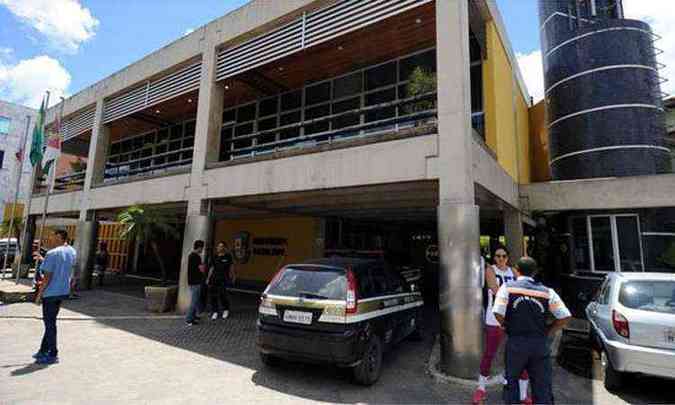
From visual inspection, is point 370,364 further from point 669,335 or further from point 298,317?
point 669,335

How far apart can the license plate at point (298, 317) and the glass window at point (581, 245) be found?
32.9ft

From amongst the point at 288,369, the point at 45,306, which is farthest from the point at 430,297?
the point at 45,306

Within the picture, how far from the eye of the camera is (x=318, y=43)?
797cm

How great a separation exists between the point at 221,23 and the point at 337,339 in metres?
9.13

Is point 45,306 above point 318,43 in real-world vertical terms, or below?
below

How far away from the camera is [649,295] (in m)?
4.64

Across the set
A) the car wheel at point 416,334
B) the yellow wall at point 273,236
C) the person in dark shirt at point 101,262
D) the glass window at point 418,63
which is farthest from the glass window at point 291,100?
the person in dark shirt at point 101,262

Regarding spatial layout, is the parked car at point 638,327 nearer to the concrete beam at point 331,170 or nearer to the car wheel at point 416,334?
the car wheel at point 416,334

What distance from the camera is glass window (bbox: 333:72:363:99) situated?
423 inches

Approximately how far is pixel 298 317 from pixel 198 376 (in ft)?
5.39

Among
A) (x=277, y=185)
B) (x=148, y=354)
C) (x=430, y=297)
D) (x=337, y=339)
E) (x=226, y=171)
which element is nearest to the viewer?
(x=337, y=339)

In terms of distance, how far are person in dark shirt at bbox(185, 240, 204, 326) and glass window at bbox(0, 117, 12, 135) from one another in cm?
2992

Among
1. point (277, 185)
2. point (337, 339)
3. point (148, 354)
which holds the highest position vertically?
point (277, 185)

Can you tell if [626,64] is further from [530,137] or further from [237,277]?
[237,277]
